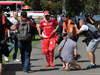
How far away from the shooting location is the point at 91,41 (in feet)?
38.1

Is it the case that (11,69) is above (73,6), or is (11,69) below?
below

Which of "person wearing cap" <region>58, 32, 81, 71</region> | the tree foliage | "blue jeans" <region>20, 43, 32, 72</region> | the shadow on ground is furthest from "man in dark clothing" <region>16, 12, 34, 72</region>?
the tree foliage

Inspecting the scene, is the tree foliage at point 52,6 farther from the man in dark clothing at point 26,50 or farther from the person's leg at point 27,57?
the person's leg at point 27,57

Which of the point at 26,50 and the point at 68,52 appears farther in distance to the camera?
the point at 68,52

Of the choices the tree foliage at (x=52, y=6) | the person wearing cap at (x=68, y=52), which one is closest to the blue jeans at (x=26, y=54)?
the person wearing cap at (x=68, y=52)

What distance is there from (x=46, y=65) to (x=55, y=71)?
1274 mm

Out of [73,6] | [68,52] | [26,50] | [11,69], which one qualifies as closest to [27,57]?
[26,50]

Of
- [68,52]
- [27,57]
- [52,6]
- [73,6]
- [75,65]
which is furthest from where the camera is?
[73,6]

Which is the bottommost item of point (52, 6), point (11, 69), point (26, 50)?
point (11, 69)

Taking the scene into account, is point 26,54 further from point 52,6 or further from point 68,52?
point 52,6

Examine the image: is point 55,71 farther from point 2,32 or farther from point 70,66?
point 2,32

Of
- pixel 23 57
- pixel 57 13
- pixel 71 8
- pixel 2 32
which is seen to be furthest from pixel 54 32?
Answer: pixel 71 8

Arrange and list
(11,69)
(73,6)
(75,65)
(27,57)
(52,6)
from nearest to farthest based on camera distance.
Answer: (27,57), (75,65), (11,69), (52,6), (73,6)

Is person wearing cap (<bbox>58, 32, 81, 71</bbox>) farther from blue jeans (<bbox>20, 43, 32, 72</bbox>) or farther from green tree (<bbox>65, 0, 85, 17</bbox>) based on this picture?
green tree (<bbox>65, 0, 85, 17</bbox>)
